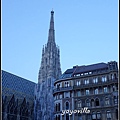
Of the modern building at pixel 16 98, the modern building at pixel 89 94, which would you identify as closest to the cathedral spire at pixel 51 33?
the modern building at pixel 16 98

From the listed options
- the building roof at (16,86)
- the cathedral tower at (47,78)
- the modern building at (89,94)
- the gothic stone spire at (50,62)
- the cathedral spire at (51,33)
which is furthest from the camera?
the cathedral spire at (51,33)

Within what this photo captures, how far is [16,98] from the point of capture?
3302 inches

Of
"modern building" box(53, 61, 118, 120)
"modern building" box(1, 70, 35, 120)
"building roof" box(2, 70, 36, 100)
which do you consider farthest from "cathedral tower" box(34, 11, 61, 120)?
"modern building" box(53, 61, 118, 120)

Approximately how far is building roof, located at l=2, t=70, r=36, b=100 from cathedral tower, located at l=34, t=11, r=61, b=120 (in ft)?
14.8

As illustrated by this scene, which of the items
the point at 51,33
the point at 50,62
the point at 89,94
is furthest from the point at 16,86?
the point at 89,94

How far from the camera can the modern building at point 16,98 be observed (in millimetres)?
77562

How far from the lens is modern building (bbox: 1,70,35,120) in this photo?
7756 cm

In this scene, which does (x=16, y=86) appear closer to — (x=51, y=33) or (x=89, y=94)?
(x=51, y=33)

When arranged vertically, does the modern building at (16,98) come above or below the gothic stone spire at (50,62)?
below

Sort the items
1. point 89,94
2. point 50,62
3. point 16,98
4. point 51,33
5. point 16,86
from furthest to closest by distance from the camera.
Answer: point 51,33, point 50,62, point 16,86, point 16,98, point 89,94

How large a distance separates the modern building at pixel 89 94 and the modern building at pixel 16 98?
37624mm

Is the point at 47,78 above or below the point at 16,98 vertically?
above

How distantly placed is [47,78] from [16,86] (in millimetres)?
12603

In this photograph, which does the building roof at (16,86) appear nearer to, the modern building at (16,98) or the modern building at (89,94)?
the modern building at (16,98)
